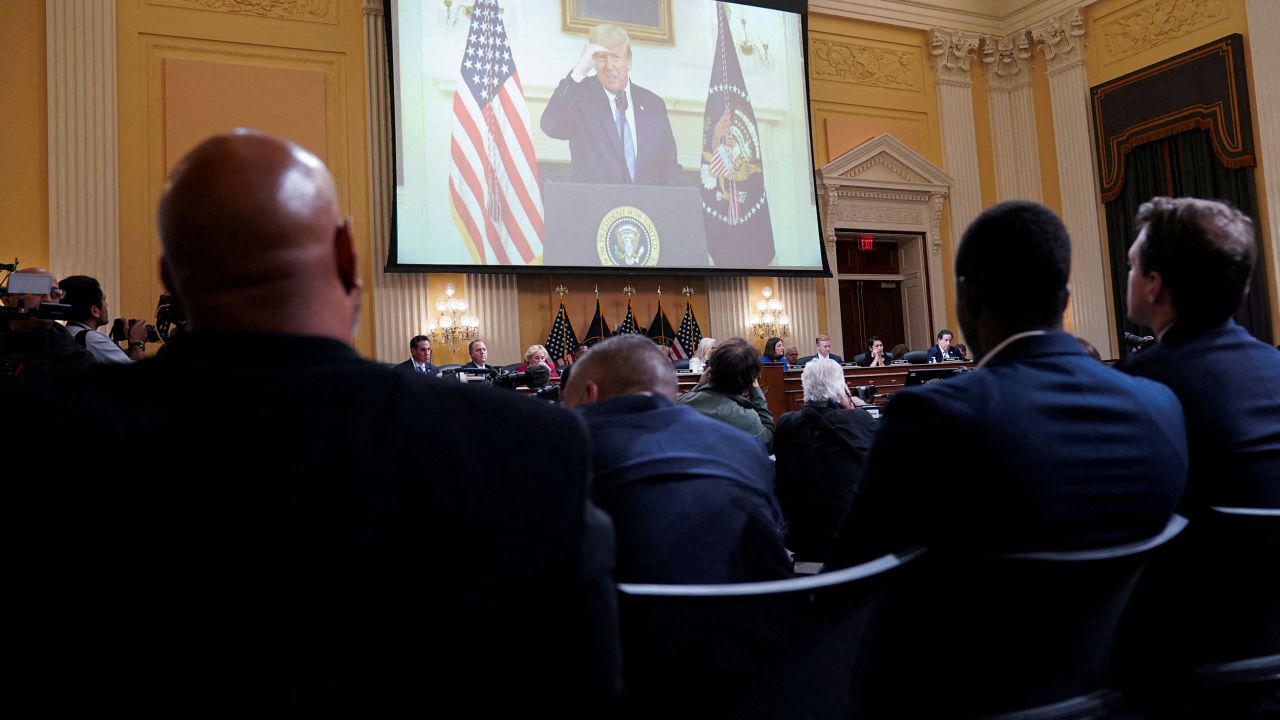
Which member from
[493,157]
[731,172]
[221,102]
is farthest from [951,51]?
[221,102]

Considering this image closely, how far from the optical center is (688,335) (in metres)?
11.0

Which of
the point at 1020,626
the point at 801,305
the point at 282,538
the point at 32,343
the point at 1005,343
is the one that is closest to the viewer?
the point at 282,538

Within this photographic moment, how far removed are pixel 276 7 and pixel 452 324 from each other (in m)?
3.82

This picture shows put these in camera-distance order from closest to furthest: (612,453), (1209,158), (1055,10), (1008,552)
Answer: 1. (1008,552)
2. (612,453)
3. (1209,158)
4. (1055,10)

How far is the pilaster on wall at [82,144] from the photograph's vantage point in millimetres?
8594

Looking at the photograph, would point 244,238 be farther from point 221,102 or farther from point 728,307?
point 728,307

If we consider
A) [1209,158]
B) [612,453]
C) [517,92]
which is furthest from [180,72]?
[1209,158]

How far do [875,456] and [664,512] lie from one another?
0.35 meters

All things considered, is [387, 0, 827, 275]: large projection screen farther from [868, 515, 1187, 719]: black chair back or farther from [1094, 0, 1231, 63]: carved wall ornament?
[868, 515, 1187, 719]: black chair back

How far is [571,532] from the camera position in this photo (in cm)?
84

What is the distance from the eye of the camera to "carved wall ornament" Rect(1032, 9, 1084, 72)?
12312 millimetres

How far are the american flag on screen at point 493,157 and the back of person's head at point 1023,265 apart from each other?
8505 millimetres

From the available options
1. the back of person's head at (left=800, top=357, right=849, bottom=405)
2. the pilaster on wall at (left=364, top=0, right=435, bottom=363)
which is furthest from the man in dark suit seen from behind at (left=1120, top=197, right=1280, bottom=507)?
the pilaster on wall at (left=364, top=0, right=435, bottom=363)

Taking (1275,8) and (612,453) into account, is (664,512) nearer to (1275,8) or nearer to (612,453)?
(612,453)
